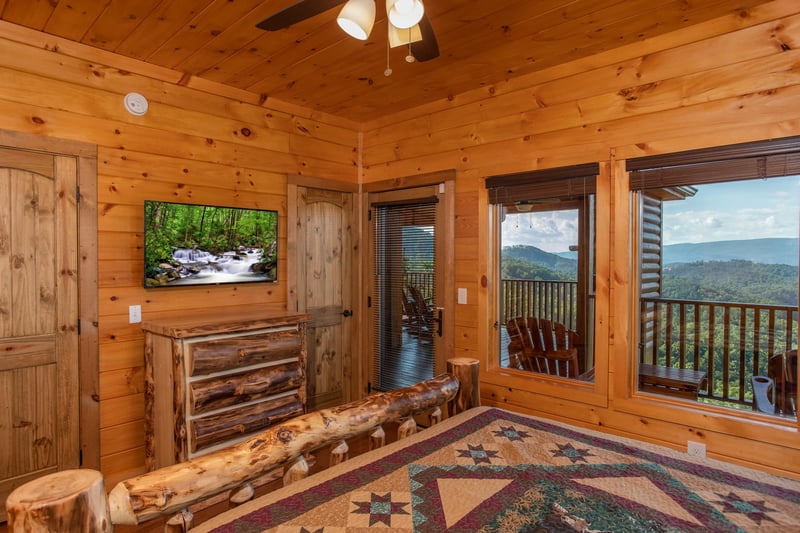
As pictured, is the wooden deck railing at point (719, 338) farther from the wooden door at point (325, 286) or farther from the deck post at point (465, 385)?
the wooden door at point (325, 286)

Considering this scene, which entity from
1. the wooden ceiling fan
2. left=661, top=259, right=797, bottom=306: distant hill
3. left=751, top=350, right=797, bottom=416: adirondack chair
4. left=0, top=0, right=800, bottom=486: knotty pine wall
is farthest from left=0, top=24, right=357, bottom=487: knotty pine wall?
left=751, top=350, right=797, bottom=416: adirondack chair

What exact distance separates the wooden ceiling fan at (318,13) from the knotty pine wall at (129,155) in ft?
5.47

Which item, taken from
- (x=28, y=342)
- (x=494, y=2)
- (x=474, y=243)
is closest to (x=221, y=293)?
(x=28, y=342)

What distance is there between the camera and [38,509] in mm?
1005

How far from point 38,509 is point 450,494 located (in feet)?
3.53

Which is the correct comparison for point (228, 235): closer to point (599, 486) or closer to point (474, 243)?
point (474, 243)

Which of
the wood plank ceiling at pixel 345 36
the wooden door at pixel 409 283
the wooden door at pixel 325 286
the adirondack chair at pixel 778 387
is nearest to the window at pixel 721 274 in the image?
the adirondack chair at pixel 778 387

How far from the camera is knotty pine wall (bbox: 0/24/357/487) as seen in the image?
2.66 meters

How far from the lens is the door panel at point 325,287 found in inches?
157

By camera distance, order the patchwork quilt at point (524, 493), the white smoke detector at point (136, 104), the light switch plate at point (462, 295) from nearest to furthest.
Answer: the patchwork quilt at point (524, 493) → the white smoke detector at point (136, 104) → the light switch plate at point (462, 295)

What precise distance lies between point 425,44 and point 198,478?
5.88 ft

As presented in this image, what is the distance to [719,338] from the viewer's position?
2516 millimetres

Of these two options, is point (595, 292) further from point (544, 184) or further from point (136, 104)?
point (136, 104)

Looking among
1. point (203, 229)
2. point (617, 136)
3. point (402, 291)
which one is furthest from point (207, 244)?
point (617, 136)
